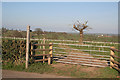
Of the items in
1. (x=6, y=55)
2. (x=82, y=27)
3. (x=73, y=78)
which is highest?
(x=82, y=27)

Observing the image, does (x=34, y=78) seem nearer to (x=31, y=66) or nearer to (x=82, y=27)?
(x=31, y=66)

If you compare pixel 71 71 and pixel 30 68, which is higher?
pixel 30 68

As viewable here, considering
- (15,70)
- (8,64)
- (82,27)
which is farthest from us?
(82,27)

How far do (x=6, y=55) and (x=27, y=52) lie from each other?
1812mm

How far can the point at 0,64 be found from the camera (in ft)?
31.4

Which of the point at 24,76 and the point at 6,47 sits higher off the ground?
the point at 6,47

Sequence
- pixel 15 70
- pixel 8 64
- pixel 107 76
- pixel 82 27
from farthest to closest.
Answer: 1. pixel 82 27
2. pixel 8 64
3. pixel 15 70
4. pixel 107 76

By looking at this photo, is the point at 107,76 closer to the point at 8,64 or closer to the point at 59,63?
the point at 59,63

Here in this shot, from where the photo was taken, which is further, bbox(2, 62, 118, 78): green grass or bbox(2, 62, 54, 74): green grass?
bbox(2, 62, 54, 74): green grass

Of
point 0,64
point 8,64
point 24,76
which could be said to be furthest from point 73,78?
point 0,64

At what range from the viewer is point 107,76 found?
24.7 ft

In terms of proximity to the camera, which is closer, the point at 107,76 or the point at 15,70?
the point at 107,76

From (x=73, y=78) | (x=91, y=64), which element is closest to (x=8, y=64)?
(x=73, y=78)

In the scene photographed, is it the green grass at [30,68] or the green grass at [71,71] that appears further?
the green grass at [30,68]
